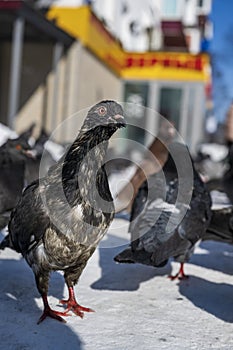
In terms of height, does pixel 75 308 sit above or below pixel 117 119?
below

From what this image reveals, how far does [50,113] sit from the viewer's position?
1620 centimetres

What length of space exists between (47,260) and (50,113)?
13.7 metres

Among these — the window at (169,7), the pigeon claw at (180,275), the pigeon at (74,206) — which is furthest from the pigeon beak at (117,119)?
the window at (169,7)

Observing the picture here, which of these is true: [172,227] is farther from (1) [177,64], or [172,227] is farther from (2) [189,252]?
(1) [177,64]

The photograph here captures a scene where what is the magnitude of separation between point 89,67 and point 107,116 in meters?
14.5

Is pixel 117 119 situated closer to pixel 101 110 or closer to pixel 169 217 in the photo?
pixel 101 110

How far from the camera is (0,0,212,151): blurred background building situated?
13.9 metres

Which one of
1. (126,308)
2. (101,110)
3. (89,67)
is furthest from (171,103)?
(101,110)

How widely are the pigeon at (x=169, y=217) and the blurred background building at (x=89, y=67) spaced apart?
7.91 metres

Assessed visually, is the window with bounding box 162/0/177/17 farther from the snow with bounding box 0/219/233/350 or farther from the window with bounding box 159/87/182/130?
the snow with bounding box 0/219/233/350

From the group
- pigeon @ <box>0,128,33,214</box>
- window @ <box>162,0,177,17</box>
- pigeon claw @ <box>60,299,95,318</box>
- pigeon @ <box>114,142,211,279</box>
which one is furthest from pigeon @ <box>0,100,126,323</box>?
window @ <box>162,0,177,17</box>

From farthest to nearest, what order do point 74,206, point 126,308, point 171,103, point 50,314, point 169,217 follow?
point 171,103
point 169,217
point 126,308
point 50,314
point 74,206

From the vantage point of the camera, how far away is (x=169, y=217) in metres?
3.56

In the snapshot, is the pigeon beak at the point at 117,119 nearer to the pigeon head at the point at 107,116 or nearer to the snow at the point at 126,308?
the pigeon head at the point at 107,116
